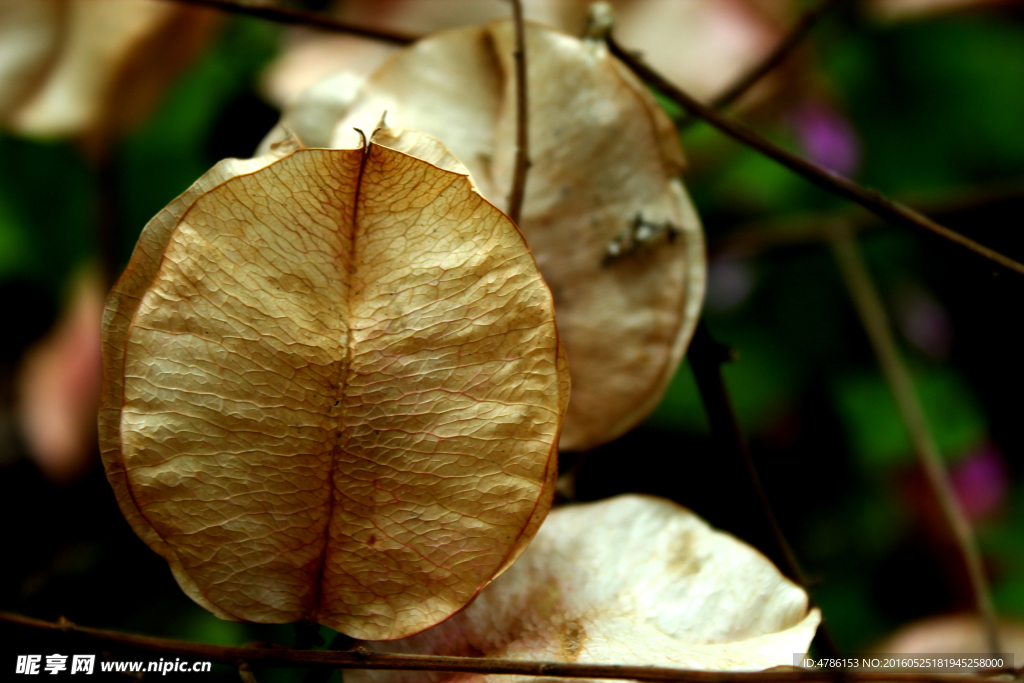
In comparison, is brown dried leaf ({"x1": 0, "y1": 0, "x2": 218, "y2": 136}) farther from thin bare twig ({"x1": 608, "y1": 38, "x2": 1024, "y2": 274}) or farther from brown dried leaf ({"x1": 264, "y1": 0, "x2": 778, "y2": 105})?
thin bare twig ({"x1": 608, "y1": 38, "x2": 1024, "y2": 274})

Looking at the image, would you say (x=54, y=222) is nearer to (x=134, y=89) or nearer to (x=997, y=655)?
(x=134, y=89)

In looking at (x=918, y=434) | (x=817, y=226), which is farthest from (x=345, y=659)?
(x=817, y=226)

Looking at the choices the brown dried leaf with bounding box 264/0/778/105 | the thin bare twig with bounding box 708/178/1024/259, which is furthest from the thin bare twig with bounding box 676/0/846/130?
the thin bare twig with bounding box 708/178/1024/259

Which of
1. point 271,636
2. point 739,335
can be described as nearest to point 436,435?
point 271,636

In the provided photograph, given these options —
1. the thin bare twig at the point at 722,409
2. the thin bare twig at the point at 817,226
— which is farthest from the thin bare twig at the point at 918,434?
the thin bare twig at the point at 722,409

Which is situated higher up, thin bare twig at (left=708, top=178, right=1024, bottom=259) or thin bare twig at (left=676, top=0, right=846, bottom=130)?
thin bare twig at (left=676, top=0, right=846, bottom=130)

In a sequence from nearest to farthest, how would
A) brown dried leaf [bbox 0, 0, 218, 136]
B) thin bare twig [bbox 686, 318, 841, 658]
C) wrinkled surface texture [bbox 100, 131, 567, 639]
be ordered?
wrinkled surface texture [bbox 100, 131, 567, 639] → thin bare twig [bbox 686, 318, 841, 658] → brown dried leaf [bbox 0, 0, 218, 136]

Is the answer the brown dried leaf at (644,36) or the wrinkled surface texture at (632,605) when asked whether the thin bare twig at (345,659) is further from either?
the brown dried leaf at (644,36)
